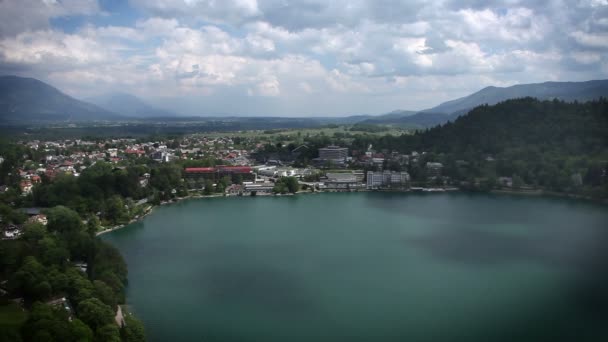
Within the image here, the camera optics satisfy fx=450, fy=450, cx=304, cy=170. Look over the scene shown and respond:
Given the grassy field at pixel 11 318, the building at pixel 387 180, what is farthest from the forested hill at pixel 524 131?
the grassy field at pixel 11 318

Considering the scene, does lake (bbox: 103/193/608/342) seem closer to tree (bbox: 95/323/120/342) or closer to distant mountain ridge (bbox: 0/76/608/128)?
tree (bbox: 95/323/120/342)

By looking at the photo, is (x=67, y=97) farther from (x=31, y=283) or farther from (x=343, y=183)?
(x=31, y=283)

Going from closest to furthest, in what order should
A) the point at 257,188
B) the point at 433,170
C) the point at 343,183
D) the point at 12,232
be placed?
the point at 12,232 < the point at 257,188 < the point at 343,183 < the point at 433,170

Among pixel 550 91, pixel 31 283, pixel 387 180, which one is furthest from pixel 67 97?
pixel 550 91

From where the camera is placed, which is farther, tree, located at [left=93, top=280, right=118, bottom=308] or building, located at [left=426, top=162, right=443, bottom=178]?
building, located at [left=426, top=162, right=443, bottom=178]

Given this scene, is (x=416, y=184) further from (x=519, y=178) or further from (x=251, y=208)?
(x=251, y=208)

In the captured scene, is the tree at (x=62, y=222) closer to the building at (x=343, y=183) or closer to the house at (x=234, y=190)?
the house at (x=234, y=190)

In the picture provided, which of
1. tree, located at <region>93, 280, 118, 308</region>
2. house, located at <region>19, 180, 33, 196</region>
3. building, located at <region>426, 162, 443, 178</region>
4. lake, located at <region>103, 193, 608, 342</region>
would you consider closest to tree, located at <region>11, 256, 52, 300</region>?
tree, located at <region>93, 280, 118, 308</region>

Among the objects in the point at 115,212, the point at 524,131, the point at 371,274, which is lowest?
the point at 371,274
